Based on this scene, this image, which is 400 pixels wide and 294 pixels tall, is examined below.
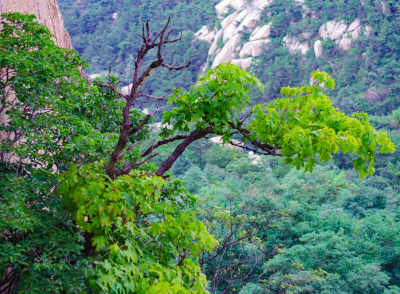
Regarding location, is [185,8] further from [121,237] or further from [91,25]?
[121,237]

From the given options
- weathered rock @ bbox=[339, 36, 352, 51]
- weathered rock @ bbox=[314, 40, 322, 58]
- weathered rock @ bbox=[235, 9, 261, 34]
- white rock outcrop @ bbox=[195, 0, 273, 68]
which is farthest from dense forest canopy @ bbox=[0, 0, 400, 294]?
weathered rock @ bbox=[235, 9, 261, 34]

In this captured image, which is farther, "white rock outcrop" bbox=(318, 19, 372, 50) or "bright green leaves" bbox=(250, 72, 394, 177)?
"white rock outcrop" bbox=(318, 19, 372, 50)

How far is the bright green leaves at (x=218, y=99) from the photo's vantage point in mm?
4270

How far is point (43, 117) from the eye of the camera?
4.47 m

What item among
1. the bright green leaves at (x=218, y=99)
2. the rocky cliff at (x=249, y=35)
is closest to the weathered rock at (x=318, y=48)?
the rocky cliff at (x=249, y=35)

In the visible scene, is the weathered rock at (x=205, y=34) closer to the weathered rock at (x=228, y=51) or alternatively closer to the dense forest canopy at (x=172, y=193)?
the weathered rock at (x=228, y=51)

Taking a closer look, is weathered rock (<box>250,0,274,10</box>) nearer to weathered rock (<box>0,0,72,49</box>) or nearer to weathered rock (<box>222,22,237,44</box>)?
weathered rock (<box>222,22,237,44</box>)

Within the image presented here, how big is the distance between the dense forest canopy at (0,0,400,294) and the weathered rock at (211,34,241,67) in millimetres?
20556

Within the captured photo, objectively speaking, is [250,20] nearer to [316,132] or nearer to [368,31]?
[368,31]

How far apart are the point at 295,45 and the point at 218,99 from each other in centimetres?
4504

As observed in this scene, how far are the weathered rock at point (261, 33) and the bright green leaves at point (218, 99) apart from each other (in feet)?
151

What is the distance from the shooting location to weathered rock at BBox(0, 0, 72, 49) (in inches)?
258

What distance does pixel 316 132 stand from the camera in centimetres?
375

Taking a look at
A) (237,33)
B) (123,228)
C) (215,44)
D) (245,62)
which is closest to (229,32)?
(237,33)
